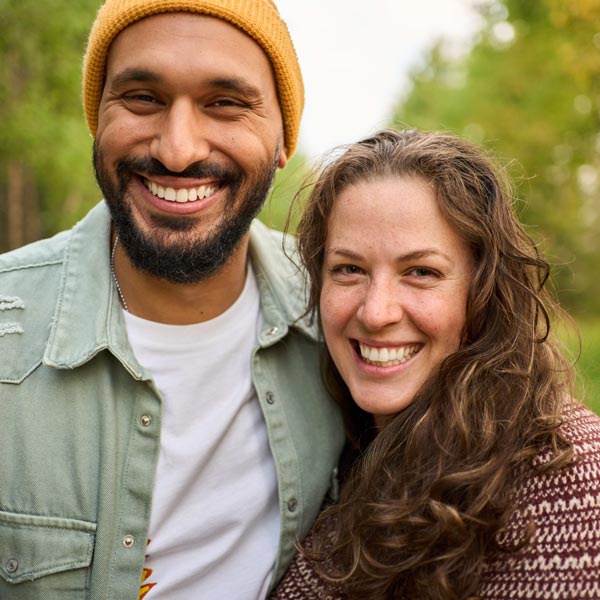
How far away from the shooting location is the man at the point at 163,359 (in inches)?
107

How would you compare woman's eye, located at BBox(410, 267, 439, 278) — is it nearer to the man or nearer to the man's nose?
the man

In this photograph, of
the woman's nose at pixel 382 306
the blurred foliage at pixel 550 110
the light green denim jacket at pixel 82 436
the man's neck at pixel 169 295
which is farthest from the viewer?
the blurred foliage at pixel 550 110

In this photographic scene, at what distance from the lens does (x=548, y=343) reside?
9.29 feet

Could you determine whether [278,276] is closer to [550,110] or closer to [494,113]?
[550,110]

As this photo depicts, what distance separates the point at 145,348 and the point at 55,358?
1.17 feet

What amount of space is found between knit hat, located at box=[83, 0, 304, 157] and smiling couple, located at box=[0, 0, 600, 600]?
1 centimetres

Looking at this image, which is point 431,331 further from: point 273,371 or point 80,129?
point 80,129

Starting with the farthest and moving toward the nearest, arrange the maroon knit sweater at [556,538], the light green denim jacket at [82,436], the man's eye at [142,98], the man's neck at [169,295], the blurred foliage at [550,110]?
the blurred foliage at [550,110] → the man's neck at [169,295] → the man's eye at [142,98] → the light green denim jacket at [82,436] → the maroon knit sweater at [556,538]

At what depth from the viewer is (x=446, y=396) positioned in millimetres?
2611

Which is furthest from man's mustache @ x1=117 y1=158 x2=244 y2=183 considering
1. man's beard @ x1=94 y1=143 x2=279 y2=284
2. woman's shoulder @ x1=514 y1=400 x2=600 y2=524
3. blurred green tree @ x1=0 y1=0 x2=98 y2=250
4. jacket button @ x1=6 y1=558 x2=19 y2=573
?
blurred green tree @ x1=0 y1=0 x2=98 y2=250

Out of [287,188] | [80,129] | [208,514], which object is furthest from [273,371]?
[80,129]

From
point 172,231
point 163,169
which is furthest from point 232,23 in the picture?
point 172,231

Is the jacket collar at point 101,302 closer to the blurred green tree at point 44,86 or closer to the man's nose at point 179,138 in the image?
the man's nose at point 179,138

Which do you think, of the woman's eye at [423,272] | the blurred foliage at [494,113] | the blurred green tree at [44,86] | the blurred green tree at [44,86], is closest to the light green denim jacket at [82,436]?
the woman's eye at [423,272]
